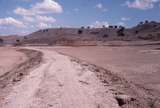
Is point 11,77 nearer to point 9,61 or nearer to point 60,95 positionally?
point 60,95

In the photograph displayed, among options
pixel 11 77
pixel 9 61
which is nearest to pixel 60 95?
pixel 11 77

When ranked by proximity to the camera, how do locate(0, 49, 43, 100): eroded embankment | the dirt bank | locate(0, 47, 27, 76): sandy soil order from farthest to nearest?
locate(0, 47, 27, 76): sandy soil < locate(0, 49, 43, 100): eroded embankment < the dirt bank

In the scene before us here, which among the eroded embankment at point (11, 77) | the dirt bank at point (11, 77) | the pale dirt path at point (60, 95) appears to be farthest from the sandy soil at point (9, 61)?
the pale dirt path at point (60, 95)

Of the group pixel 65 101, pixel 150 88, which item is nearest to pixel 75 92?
pixel 65 101

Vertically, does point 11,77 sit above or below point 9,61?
above

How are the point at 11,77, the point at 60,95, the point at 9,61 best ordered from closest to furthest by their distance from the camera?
1. the point at 60,95
2. the point at 11,77
3. the point at 9,61

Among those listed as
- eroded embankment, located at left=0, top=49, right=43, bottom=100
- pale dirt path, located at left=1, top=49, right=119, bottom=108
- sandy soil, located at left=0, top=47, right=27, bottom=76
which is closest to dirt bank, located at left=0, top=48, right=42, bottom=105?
eroded embankment, located at left=0, top=49, right=43, bottom=100

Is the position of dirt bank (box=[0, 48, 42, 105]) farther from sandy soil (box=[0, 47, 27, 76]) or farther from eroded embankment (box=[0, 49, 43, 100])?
sandy soil (box=[0, 47, 27, 76])

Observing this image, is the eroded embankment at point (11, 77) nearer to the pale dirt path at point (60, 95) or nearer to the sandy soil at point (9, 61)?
the pale dirt path at point (60, 95)

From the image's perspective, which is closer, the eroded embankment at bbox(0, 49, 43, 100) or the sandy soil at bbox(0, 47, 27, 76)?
the eroded embankment at bbox(0, 49, 43, 100)

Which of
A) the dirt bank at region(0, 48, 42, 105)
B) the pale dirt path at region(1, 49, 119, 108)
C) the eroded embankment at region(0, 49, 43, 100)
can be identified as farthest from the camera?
the eroded embankment at region(0, 49, 43, 100)

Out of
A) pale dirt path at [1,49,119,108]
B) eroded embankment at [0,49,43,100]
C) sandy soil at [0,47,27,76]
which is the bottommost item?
sandy soil at [0,47,27,76]

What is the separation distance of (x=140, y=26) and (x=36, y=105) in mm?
180787

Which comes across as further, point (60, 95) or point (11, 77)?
point (11, 77)
